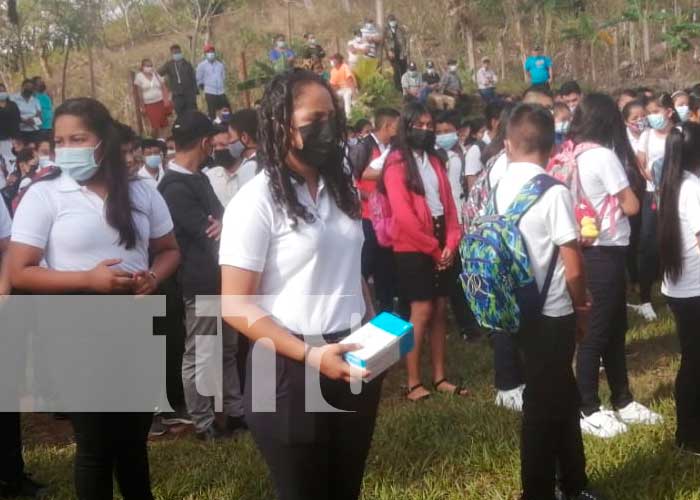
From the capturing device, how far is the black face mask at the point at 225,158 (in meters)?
5.95

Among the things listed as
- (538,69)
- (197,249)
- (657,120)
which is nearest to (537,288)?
(197,249)

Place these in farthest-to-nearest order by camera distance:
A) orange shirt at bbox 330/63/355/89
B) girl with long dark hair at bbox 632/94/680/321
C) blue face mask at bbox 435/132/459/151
→ 1. orange shirt at bbox 330/63/355/89
2. girl with long dark hair at bbox 632/94/680/321
3. blue face mask at bbox 435/132/459/151

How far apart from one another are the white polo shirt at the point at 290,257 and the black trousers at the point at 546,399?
1164mm

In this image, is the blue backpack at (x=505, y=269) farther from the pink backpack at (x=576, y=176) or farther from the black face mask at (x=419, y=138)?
the black face mask at (x=419, y=138)

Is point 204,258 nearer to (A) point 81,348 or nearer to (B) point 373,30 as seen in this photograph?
(A) point 81,348

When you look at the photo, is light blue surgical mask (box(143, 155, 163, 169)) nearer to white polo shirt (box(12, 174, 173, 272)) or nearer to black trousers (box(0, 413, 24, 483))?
black trousers (box(0, 413, 24, 483))

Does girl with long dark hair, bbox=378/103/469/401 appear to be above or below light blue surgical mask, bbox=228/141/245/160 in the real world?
below

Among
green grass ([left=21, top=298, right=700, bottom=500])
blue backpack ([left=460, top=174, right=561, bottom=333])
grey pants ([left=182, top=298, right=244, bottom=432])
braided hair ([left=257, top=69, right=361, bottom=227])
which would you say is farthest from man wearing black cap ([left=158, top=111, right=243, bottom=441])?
braided hair ([left=257, top=69, right=361, bottom=227])

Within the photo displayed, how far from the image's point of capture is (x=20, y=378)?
465cm

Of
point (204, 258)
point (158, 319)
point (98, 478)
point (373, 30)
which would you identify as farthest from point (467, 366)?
point (373, 30)

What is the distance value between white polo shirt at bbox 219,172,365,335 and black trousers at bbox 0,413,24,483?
7.41 feet

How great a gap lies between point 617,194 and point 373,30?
1759cm

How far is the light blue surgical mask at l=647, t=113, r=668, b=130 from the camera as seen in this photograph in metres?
7.64

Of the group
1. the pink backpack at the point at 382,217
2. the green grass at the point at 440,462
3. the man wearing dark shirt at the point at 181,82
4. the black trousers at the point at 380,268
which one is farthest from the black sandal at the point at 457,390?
the man wearing dark shirt at the point at 181,82
